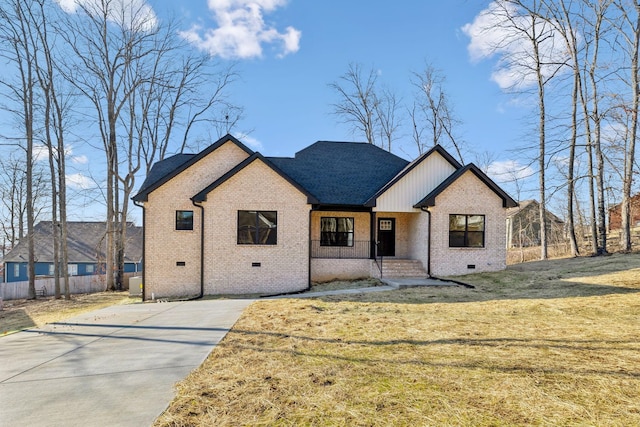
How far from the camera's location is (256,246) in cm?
1354

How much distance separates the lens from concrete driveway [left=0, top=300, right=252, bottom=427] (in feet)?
10.8

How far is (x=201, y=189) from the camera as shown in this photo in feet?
45.4

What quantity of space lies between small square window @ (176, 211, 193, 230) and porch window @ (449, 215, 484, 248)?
1120 centimetres

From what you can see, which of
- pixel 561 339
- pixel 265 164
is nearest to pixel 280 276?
pixel 265 164

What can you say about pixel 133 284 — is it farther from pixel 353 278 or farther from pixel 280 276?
pixel 353 278

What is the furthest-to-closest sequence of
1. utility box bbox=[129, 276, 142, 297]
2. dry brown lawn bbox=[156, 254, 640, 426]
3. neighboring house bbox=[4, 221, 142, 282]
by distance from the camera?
neighboring house bbox=[4, 221, 142, 282]
utility box bbox=[129, 276, 142, 297]
dry brown lawn bbox=[156, 254, 640, 426]

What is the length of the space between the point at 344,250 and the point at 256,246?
472 cm

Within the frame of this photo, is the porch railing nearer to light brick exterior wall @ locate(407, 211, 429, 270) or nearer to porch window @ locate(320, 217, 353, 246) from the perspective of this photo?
porch window @ locate(320, 217, 353, 246)

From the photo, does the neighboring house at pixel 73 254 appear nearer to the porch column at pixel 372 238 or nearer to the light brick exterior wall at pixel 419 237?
the porch column at pixel 372 238

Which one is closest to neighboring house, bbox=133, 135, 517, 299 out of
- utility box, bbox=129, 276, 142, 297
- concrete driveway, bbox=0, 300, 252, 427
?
utility box, bbox=129, 276, 142, 297

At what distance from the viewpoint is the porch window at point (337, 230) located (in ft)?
53.6

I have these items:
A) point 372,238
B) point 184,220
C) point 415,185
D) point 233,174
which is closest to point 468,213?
point 415,185

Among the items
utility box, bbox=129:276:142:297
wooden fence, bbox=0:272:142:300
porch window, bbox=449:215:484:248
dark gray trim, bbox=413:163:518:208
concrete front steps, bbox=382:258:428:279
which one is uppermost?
dark gray trim, bbox=413:163:518:208

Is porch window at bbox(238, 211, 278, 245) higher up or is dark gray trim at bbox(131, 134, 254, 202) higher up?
dark gray trim at bbox(131, 134, 254, 202)
